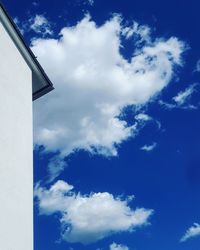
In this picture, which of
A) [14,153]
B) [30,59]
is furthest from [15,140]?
[30,59]

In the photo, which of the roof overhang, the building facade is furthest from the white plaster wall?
the roof overhang

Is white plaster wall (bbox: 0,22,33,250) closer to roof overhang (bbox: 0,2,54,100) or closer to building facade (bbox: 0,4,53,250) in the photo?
building facade (bbox: 0,4,53,250)

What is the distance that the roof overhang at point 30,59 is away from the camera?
13831mm

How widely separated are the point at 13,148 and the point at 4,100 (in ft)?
5.35

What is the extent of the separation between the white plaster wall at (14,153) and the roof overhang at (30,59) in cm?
40

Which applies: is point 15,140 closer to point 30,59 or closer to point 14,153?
point 14,153

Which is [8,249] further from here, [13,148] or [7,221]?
[13,148]

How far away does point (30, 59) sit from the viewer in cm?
1527

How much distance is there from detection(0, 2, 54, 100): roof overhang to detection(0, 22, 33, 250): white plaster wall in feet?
1.31

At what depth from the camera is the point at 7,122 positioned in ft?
37.4

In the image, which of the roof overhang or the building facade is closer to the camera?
the building facade

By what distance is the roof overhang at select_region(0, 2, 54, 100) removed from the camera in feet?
45.4

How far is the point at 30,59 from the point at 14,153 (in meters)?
5.46

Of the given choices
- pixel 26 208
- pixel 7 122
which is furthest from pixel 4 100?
pixel 26 208
